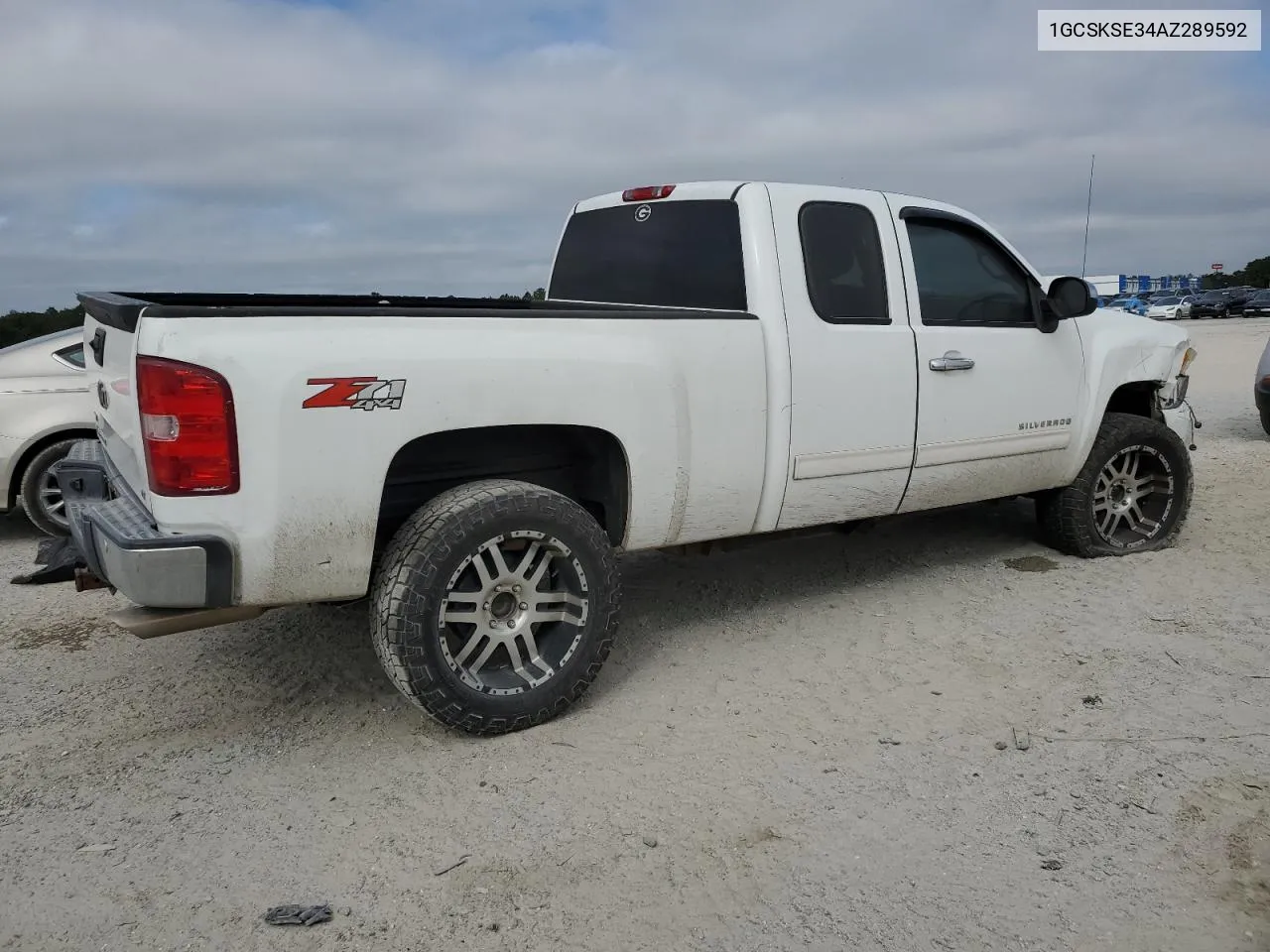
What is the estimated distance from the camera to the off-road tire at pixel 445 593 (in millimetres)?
3451

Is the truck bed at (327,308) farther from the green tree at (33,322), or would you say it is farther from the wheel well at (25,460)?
the green tree at (33,322)

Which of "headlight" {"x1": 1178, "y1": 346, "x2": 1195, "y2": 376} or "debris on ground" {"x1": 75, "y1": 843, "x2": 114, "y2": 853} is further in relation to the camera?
"headlight" {"x1": 1178, "y1": 346, "x2": 1195, "y2": 376}

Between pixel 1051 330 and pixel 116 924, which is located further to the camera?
pixel 1051 330

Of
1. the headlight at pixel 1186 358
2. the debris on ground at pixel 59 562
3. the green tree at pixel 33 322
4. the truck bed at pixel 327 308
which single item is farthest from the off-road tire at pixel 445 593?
the green tree at pixel 33 322

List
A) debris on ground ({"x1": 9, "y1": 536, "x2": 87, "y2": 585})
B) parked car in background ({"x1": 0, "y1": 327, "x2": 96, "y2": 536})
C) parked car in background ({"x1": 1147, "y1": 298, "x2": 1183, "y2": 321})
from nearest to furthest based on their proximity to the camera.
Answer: debris on ground ({"x1": 9, "y1": 536, "x2": 87, "y2": 585}) → parked car in background ({"x1": 0, "y1": 327, "x2": 96, "y2": 536}) → parked car in background ({"x1": 1147, "y1": 298, "x2": 1183, "y2": 321})

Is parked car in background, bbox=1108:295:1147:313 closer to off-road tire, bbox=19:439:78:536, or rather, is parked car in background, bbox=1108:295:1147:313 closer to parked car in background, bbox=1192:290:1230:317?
parked car in background, bbox=1192:290:1230:317

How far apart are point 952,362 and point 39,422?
5.72 meters

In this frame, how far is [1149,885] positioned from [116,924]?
2698 millimetres

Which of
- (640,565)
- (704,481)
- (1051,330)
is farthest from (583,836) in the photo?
(1051,330)

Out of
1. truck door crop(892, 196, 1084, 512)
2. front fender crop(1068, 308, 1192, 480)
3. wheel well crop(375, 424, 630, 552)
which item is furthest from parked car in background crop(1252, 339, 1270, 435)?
wheel well crop(375, 424, 630, 552)

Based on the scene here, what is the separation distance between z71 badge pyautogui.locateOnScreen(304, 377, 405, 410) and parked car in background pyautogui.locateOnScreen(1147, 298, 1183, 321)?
160ft

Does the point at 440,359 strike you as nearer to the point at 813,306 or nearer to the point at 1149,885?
the point at 813,306

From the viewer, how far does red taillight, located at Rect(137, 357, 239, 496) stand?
3082 mm

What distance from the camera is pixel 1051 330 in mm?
5312
